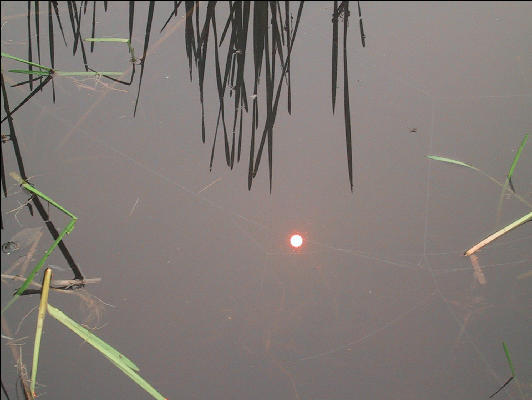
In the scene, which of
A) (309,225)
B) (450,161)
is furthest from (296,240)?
(450,161)

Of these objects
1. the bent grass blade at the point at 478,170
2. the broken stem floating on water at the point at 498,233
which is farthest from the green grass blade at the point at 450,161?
the broken stem floating on water at the point at 498,233

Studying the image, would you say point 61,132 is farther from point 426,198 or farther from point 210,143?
point 426,198

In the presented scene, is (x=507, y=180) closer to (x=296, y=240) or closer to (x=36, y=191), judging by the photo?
(x=296, y=240)

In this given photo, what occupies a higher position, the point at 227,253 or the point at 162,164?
the point at 162,164

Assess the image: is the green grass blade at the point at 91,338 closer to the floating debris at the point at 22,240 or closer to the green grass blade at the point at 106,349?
the green grass blade at the point at 106,349

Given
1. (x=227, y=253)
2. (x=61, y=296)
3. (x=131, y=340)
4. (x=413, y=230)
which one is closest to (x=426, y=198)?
(x=413, y=230)

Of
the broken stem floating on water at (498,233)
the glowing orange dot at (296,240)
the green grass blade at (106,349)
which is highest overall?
the broken stem floating on water at (498,233)
